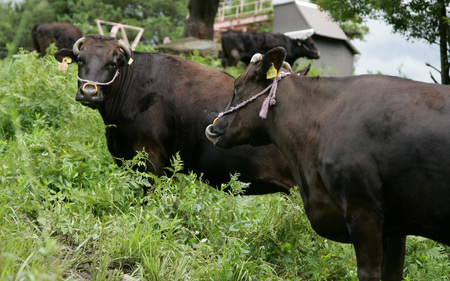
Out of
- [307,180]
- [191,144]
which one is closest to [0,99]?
[191,144]

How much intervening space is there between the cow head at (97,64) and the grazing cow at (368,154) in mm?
2549

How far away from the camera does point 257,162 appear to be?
6766mm

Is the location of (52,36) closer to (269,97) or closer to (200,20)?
(200,20)

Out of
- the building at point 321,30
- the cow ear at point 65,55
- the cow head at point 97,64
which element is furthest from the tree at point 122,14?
the cow head at point 97,64

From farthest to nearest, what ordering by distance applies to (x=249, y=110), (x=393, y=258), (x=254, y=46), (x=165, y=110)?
(x=254, y=46), (x=165, y=110), (x=249, y=110), (x=393, y=258)

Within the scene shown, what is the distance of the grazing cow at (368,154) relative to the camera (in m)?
4.16

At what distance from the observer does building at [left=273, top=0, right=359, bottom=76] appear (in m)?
28.3

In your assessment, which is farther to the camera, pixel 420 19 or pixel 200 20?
pixel 200 20

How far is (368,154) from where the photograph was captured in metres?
4.35

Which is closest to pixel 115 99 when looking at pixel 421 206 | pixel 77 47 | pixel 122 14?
pixel 77 47

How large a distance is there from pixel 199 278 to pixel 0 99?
572 centimetres

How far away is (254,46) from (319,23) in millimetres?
8301

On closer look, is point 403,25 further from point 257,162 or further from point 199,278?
point 199,278

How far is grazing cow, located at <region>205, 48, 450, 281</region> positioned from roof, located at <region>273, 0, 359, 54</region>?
23700mm
